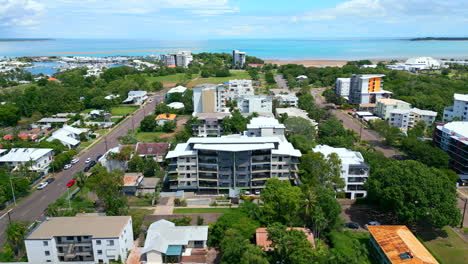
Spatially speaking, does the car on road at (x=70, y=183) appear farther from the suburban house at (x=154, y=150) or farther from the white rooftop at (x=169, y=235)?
the white rooftop at (x=169, y=235)

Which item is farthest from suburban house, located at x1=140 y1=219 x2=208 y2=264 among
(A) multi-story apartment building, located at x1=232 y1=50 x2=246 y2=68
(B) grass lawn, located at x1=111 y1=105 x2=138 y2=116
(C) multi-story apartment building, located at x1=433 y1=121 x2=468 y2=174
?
(A) multi-story apartment building, located at x1=232 y1=50 x2=246 y2=68

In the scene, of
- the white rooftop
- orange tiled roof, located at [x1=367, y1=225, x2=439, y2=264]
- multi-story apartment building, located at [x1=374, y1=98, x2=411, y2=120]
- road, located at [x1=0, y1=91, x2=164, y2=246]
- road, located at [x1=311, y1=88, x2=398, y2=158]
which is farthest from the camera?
multi-story apartment building, located at [x1=374, y1=98, x2=411, y2=120]

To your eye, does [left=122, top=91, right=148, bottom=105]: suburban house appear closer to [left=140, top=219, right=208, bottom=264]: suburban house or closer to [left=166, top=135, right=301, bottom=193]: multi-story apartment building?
[left=166, top=135, right=301, bottom=193]: multi-story apartment building

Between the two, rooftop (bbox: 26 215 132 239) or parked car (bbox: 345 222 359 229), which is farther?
parked car (bbox: 345 222 359 229)

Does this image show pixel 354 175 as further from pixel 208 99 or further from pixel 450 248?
pixel 208 99

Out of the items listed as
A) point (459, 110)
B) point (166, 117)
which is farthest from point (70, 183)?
point (459, 110)
